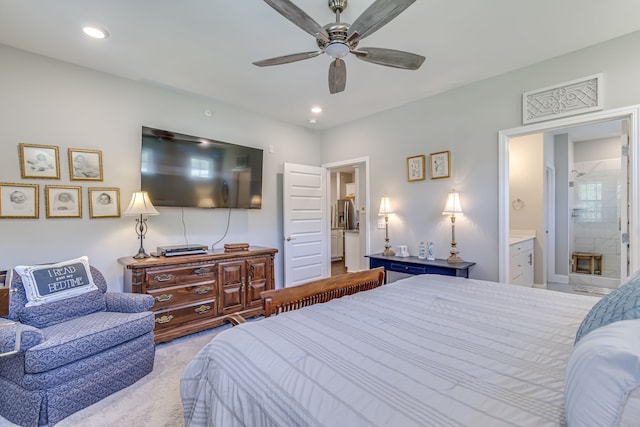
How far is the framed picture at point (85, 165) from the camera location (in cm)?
280

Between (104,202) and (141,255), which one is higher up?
(104,202)

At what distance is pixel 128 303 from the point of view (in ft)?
7.73

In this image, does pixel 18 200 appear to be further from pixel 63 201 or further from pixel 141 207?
pixel 141 207

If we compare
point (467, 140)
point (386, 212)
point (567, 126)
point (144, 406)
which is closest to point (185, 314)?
point (144, 406)

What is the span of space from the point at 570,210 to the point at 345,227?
4.62m

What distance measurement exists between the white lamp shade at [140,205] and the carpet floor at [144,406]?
1.41 metres

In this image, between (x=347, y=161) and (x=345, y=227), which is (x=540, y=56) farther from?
(x=345, y=227)

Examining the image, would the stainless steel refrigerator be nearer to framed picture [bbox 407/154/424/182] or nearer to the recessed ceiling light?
framed picture [bbox 407/154/424/182]

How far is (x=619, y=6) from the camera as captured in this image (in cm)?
207

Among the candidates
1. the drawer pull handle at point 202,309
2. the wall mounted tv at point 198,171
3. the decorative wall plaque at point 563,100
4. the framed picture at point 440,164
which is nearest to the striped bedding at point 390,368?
the drawer pull handle at point 202,309

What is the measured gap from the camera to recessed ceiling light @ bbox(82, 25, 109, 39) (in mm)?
2277

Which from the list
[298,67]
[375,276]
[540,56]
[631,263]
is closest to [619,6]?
[540,56]

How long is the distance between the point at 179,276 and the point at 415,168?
120 inches

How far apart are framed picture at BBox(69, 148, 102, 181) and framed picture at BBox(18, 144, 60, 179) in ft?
0.35
